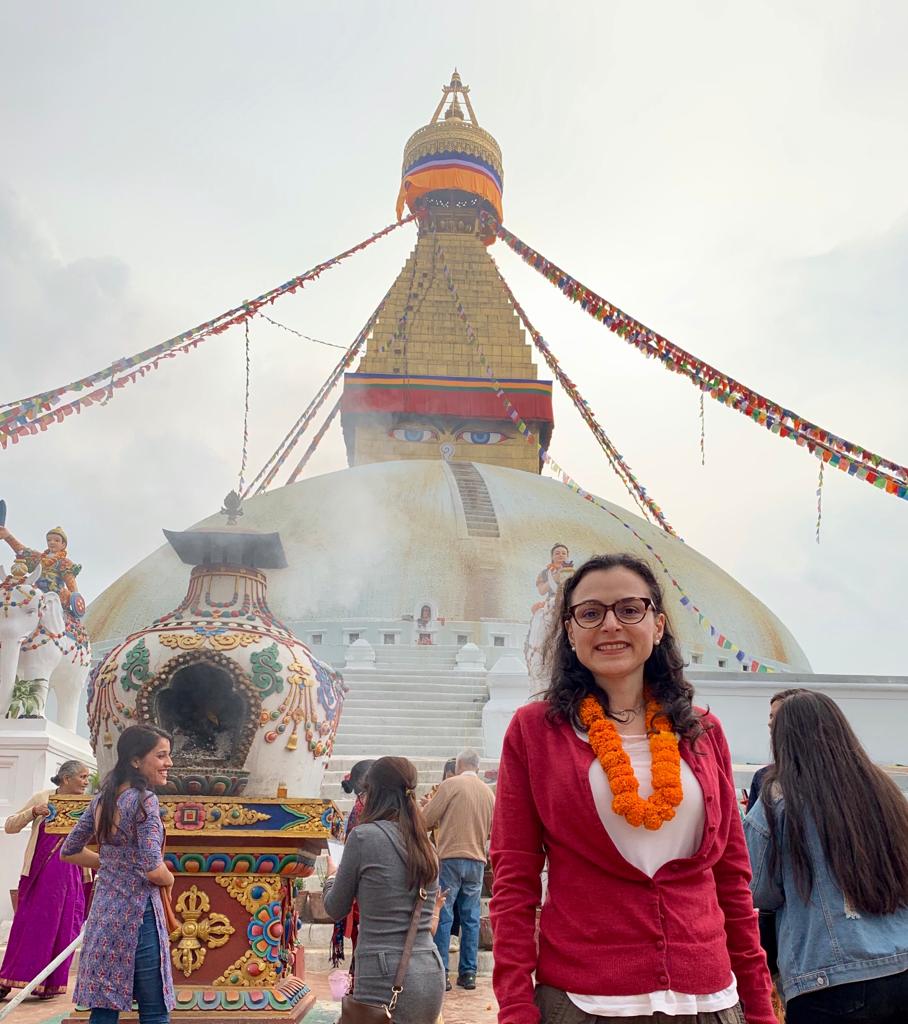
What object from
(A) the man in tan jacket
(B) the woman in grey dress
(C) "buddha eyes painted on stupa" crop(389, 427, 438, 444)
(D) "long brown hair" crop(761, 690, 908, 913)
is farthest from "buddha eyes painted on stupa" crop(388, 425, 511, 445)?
(D) "long brown hair" crop(761, 690, 908, 913)

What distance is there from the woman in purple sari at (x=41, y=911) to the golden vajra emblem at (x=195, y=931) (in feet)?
3.41

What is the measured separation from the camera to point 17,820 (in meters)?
5.18

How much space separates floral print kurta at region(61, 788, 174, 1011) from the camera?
9.89 feet

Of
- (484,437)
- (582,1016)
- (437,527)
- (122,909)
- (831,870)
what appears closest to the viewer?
(582,1016)

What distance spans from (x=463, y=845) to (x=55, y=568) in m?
5.32

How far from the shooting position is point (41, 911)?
5.20 meters

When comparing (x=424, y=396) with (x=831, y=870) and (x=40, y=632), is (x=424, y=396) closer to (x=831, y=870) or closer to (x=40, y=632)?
→ (x=40, y=632)

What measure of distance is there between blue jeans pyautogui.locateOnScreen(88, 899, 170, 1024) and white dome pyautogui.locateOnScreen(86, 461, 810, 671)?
14412 mm

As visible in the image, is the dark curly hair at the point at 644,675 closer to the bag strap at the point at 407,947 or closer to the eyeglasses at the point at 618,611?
the eyeglasses at the point at 618,611

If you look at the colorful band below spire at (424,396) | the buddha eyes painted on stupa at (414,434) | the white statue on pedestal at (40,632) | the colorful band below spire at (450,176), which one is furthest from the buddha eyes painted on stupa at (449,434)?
the white statue on pedestal at (40,632)

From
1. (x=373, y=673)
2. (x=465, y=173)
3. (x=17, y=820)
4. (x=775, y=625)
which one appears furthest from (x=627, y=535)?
(x=17, y=820)

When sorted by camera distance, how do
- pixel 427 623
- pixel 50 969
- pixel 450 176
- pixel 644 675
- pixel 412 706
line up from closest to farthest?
pixel 644 675 → pixel 50 969 → pixel 412 706 → pixel 427 623 → pixel 450 176

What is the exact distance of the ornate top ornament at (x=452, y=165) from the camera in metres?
28.0

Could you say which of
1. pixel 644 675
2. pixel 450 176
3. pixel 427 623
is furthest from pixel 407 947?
pixel 450 176
